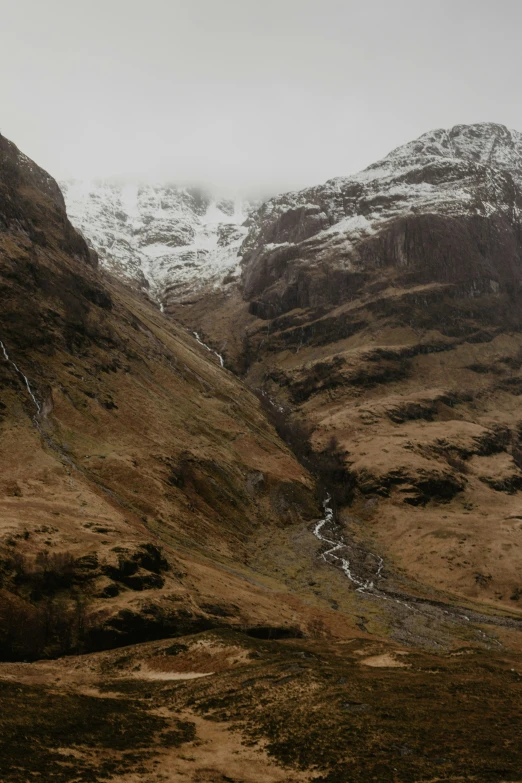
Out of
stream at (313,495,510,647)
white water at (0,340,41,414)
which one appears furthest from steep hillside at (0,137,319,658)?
stream at (313,495,510,647)

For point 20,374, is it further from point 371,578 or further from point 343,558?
point 371,578

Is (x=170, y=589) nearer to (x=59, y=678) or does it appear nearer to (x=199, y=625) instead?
(x=199, y=625)

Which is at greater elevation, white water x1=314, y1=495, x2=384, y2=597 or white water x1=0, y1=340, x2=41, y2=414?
white water x1=0, y1=340, x2=41, y2=414

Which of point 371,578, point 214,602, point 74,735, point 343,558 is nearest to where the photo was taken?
point 74,735

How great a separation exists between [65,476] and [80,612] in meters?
58.1

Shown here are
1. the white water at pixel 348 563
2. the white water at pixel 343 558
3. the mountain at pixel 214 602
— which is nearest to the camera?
the mountain at pixel 214 602

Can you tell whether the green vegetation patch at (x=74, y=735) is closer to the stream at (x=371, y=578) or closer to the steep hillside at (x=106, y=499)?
the steep hillside at (x=106, y=499)

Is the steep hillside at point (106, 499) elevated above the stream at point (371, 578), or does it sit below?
above

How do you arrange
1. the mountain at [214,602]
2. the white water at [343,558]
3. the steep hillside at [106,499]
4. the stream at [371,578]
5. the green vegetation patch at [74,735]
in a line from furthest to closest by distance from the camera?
1. the white water at [343,558]
2. the stream at [371,578]
3. the steep hillside at [106,499]
4. the mountain at [214,602]
5. the green vegetation patch at [74,735]

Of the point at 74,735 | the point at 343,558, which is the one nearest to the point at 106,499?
the point at 343,558

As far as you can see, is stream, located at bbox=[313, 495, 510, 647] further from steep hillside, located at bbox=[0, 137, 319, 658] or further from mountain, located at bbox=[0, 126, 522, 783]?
steep hillside, located at bbox=[0, 137, 319, 658]

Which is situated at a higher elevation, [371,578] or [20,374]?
[20,374]

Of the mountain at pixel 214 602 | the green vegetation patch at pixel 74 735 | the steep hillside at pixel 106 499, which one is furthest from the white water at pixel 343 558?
the green vegetation patch at pixel 74 735

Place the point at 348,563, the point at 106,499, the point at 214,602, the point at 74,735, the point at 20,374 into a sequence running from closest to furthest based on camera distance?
1. the point at 74,735
2. the point at 214,602
3. the point at 106,499
4. the point at 348,563
5. the point at 20,374
